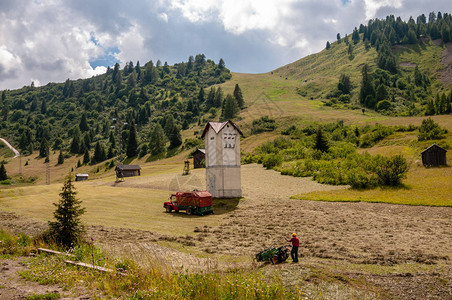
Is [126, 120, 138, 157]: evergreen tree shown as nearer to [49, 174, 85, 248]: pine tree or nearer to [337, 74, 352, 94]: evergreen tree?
[49, 174, 85, 248]: pine tree

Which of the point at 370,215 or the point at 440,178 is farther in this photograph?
the point at 440,178

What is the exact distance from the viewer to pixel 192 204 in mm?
28375

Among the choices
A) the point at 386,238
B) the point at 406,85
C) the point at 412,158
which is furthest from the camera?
the point at 406,85

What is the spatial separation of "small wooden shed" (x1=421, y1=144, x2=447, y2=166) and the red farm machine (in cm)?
4037

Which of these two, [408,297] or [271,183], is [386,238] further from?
[271,183]

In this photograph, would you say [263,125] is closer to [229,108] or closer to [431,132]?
→ [229,108]

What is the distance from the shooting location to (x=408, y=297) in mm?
9234

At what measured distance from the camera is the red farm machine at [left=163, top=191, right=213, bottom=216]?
92.3 ft

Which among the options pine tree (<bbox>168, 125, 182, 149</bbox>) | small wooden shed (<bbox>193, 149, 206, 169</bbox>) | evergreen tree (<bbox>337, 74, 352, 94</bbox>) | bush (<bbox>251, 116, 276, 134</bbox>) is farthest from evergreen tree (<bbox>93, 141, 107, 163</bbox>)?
evergreen tree (<bbox>337, 74, 352, 94</bbox>)

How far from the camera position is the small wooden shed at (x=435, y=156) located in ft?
152

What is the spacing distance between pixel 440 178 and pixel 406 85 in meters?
148

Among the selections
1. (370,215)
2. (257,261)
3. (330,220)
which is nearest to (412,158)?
(370,215)

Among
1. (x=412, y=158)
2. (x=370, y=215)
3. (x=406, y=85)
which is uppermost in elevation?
(x=406, y=85)

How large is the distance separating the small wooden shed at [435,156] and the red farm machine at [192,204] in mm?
40365
